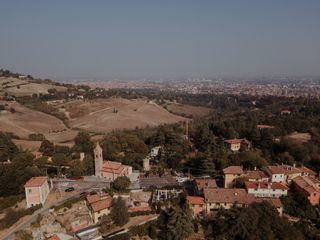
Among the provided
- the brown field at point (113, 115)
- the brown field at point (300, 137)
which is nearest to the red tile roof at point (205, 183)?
the brown field at point (300, 137)

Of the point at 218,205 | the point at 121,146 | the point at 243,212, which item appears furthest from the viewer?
the point at 121,146

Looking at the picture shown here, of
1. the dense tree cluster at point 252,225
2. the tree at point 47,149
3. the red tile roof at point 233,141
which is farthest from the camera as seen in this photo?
the red tile roof at point 233,141

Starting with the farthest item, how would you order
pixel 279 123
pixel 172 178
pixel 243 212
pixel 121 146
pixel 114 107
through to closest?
pixel 114 107 → pixel 279 123 → pixel 121 146 → pixel 172 178 → pixel 243 212

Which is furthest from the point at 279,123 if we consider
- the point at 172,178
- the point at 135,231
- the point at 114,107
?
the point at 114,107

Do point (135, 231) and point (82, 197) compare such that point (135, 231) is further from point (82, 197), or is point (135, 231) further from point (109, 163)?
point (109, 163)

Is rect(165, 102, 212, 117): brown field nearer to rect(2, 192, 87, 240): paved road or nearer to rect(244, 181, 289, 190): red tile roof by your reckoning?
rect(244, 181, 289, 190): red tile roof

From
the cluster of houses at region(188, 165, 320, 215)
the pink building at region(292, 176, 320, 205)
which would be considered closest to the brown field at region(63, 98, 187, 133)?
the cluster of houses at region(188, 165, 320, 215)

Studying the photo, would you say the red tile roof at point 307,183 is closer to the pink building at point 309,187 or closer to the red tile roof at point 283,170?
the pink building at point 309,187
